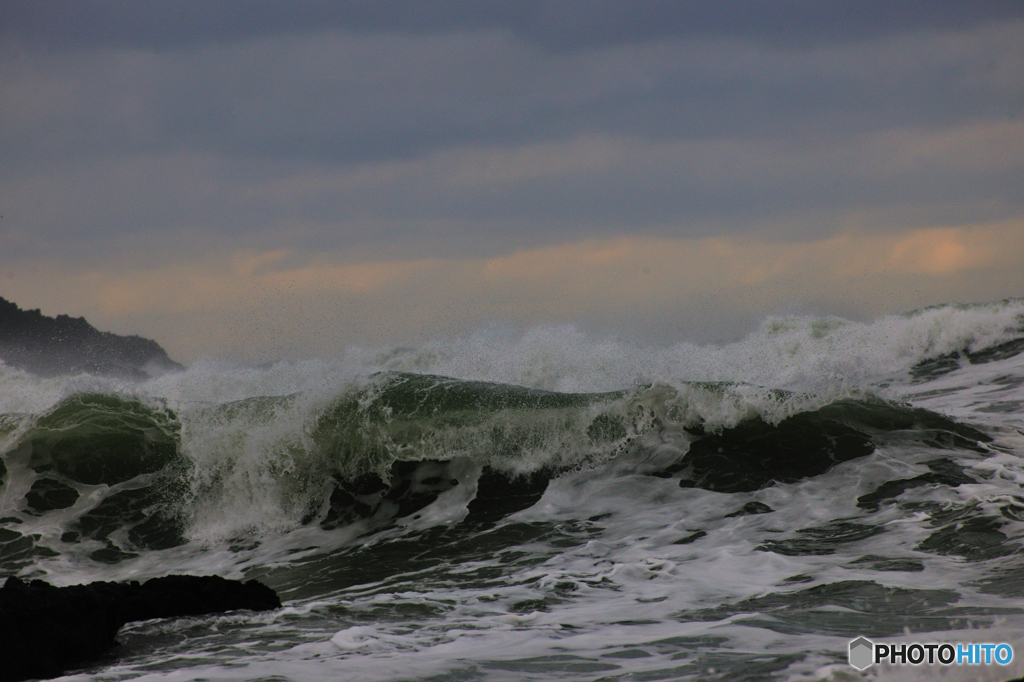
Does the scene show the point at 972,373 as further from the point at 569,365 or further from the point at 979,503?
the point at 979,503

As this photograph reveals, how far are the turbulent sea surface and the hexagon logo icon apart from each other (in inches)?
2.8

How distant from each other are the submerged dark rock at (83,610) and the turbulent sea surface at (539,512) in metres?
0.17

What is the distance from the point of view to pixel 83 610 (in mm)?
5262

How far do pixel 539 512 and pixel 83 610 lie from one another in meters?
5.13

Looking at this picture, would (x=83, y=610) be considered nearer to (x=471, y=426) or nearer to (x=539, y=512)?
(x=539, y=512)

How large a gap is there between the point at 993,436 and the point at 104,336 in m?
34.1

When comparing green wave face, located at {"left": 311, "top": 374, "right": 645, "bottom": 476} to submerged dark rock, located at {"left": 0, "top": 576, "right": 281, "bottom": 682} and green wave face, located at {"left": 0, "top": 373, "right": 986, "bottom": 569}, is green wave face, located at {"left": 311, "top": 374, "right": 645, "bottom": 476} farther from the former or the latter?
submerged dark rock, located at {"left": 0, "top": 576, "right": 281, "bottom": 682}

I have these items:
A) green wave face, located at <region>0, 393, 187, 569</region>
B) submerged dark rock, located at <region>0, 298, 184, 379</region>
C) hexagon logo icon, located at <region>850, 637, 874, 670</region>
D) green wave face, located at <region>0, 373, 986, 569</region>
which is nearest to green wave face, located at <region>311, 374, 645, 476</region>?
green wave face, located at <region>0, 373, 986, 569</region>

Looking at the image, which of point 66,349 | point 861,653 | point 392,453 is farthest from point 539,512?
point 66,349

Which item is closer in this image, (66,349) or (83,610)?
(83,610)

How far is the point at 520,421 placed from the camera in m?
11.4

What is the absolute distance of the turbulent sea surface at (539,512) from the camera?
5.10 m

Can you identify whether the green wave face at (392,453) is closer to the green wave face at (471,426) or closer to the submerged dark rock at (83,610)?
the green wave face at (471,426)

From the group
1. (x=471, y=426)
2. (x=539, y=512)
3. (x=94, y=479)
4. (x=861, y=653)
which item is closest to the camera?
(x=861, y=653)
